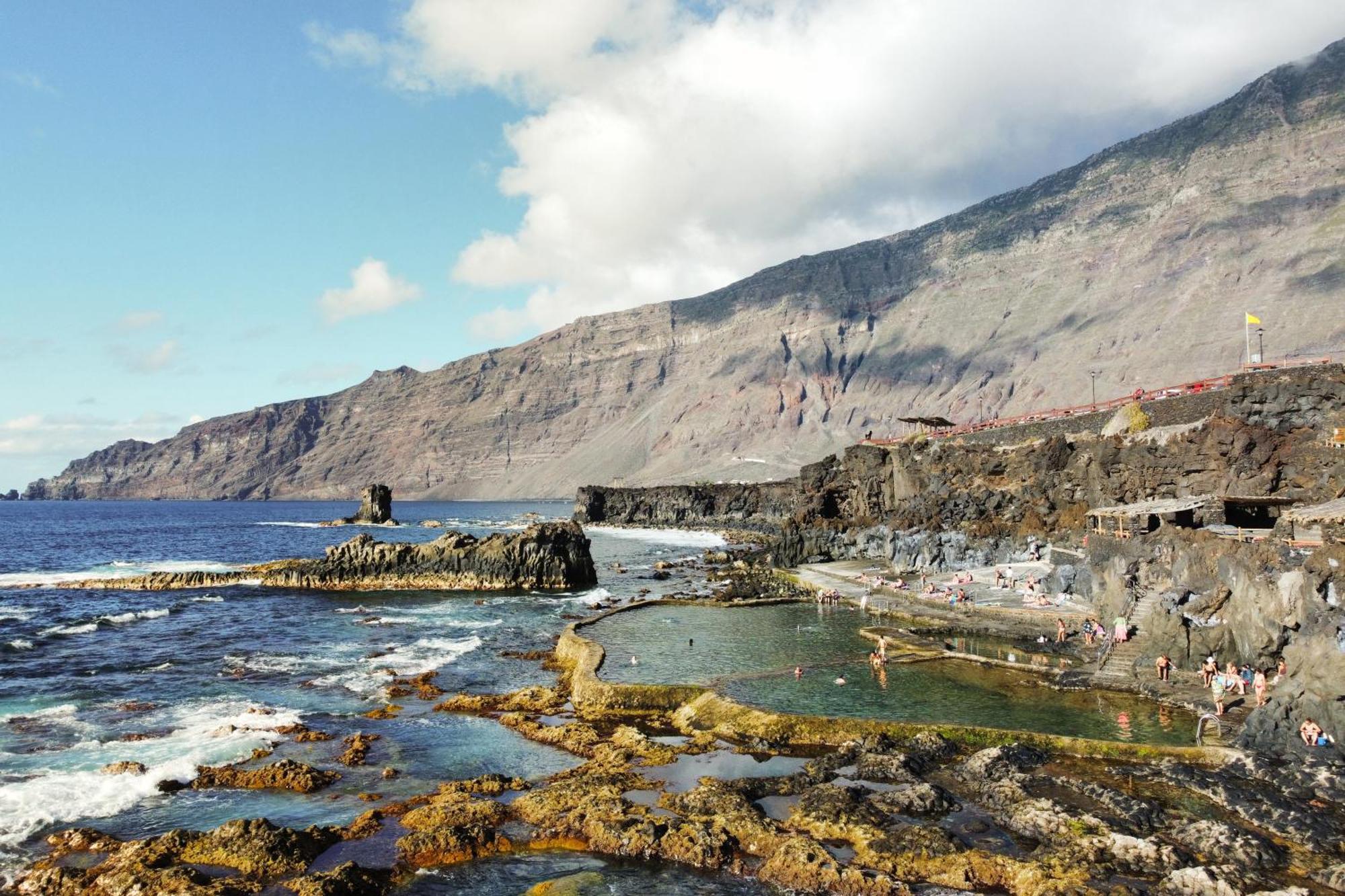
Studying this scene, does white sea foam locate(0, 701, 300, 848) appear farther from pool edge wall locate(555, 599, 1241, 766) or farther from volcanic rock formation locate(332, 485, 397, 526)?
volcanic rock formation locate(332, 485, 397, 526)

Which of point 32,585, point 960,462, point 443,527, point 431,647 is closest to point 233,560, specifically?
point 32,585

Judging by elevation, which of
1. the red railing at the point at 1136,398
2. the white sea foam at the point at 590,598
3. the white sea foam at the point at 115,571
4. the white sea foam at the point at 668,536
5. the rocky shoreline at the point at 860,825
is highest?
the red railing at the point at 1136,398

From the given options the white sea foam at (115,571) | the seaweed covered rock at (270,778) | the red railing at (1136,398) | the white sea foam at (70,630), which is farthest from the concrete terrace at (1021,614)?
the white sea foam at (115,571)

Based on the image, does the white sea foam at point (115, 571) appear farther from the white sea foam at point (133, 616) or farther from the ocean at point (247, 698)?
the white sea foam at point (133, 616)

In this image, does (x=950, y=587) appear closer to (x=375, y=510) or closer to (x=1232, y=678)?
(x=1232, y=678)

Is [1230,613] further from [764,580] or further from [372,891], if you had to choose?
[764,580]

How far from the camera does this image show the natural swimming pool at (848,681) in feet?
89.4

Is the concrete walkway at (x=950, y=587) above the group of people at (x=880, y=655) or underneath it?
above

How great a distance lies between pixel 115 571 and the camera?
247 ft

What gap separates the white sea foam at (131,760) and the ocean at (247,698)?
0.07 metres

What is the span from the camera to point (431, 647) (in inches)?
1662

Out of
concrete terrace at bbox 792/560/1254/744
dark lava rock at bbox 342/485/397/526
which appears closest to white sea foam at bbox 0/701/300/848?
concrete terrace at bbox 792/560/1254/744

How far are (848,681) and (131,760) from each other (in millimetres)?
25652

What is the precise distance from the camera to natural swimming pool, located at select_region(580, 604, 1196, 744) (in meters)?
27.2
